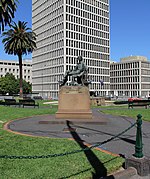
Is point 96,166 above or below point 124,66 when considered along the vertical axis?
below

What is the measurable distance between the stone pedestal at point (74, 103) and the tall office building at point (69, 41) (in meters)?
91.0

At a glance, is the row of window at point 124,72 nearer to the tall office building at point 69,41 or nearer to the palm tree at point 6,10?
the tall office building at point 69,41

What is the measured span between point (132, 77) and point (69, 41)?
51.7m

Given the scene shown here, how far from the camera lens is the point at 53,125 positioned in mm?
13672


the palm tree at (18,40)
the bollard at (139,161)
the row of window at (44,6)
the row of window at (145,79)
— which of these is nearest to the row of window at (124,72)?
the row of window at (145,79)

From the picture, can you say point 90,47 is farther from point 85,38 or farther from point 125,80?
point 125,80

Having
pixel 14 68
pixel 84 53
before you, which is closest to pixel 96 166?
pixel 84 53

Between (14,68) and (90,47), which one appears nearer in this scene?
(90,47)

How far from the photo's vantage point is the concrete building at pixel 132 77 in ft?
452

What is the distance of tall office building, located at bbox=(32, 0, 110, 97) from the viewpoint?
10969 centimetres

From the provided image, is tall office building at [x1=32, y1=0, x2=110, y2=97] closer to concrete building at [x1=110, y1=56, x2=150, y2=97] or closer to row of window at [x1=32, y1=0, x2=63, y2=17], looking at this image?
row of window at [x1=32, y1=0, x2=63, y2=17]

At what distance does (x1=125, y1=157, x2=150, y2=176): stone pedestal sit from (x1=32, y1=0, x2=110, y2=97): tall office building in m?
101

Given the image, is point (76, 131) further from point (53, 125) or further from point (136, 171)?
point (136, 171)

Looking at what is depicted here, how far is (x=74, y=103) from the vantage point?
15.3 metres
